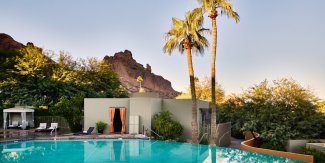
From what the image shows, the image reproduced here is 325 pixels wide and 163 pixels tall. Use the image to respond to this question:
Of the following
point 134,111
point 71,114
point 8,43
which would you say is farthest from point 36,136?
point 8,43

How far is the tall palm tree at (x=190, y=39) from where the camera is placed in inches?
802

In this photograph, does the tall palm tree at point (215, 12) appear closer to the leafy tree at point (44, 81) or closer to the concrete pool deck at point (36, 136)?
the concrete pool deck at point (36, 136)

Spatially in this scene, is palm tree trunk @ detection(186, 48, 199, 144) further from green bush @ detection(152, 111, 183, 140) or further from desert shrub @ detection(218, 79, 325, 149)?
desert shrub @ detection(218, 79, 325, 149)

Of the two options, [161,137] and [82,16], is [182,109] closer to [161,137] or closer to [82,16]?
[161,137]

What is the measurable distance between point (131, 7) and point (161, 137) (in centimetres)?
2553

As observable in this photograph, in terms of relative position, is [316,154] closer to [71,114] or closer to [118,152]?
[118,152]

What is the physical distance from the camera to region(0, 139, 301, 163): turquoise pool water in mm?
15508

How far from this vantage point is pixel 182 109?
23375 millimetres

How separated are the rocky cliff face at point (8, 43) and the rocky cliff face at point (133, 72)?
20819mm


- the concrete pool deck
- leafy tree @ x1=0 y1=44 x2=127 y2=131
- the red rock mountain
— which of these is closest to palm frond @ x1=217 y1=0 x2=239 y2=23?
the concrete pool deck

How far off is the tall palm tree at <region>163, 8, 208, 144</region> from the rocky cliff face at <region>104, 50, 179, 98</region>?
167 feet

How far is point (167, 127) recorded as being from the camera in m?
21.7

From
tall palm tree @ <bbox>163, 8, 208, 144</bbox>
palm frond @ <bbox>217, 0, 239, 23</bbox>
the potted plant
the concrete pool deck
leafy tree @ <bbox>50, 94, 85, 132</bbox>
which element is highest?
palm frond @ <bbox>217, 0, 239, 23</bbox>

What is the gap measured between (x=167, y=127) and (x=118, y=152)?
506 centimetres
